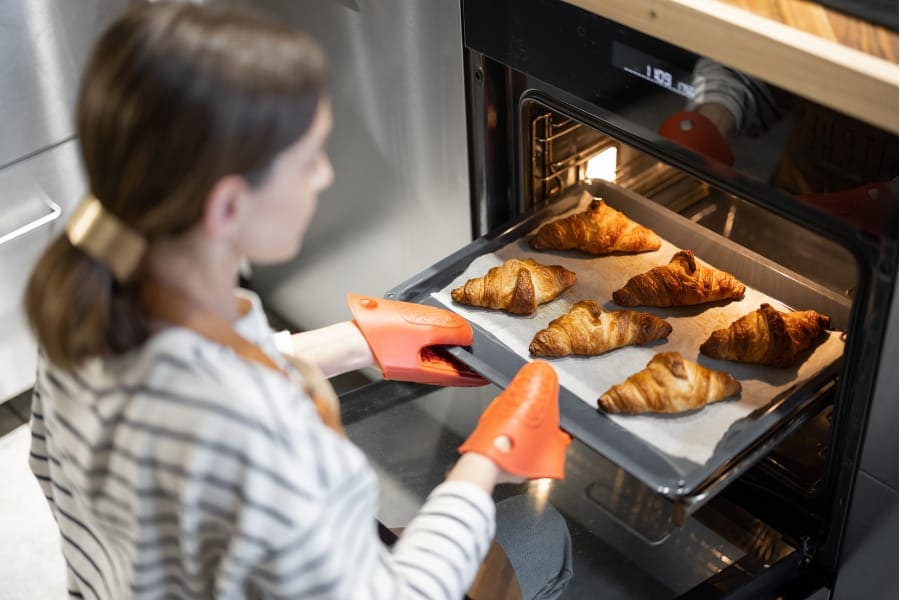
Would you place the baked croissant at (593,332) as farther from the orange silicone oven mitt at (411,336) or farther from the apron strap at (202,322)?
the apron strap at (202,322)

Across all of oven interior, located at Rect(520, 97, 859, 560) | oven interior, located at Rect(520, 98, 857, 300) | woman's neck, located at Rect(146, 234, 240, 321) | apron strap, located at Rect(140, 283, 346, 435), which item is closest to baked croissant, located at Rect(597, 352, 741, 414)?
oven interior, located at Rect(520, 97, 859, 560)

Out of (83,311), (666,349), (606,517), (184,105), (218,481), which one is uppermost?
(184,105)

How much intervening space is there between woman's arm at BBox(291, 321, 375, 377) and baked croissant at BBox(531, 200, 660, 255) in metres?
0.32

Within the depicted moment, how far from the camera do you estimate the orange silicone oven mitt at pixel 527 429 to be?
3.63 ft

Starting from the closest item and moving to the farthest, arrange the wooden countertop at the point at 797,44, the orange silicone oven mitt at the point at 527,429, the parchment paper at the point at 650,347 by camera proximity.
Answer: the wooden countertop at the point at 797,44
the orange silicone oven mitt at the point at 527,429
the parchment paper at the point at 650,347

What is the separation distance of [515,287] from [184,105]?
724 millimetres

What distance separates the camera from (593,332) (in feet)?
4.47

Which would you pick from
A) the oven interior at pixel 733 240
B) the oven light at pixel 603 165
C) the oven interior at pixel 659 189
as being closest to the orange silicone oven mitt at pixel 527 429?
the oven interior at pixel 733 240

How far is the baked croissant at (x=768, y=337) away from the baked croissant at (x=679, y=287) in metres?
0.08

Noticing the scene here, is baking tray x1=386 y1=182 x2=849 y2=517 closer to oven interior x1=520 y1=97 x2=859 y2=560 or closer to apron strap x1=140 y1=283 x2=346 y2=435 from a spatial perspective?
oven interior x1=520 y1=97 x2=859 y2=560

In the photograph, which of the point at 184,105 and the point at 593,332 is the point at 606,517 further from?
the point at 184,105

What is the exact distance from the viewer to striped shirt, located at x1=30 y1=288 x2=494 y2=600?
0.85 metres

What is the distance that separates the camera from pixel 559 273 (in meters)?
1.47

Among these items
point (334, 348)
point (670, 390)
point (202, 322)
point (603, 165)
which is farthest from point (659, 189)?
point (202, 322)
